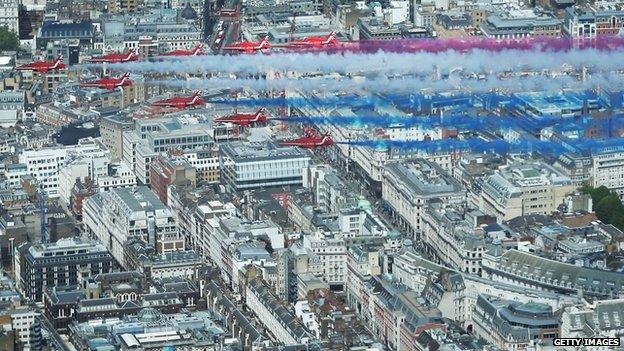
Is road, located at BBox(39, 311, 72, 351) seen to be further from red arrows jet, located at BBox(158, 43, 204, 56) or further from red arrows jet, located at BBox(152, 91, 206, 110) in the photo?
red arrows jet, located at BBox(158, 43, 204, 56)

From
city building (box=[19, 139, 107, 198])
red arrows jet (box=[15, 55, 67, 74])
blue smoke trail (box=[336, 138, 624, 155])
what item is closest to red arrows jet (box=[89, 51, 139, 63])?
red arrows jet (box=[15, 55, 67, 74])

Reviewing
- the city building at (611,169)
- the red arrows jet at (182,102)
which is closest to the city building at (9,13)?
the red arrows jet at (182,102)

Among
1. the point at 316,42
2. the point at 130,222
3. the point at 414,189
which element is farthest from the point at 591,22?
the point at 130,222

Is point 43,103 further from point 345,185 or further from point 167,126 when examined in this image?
point 345,185

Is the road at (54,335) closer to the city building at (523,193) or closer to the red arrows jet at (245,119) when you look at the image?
the red arrows jet at (245,119)

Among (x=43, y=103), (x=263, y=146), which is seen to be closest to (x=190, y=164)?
(x=263, y=146)

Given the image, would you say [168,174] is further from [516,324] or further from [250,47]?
[516,324]

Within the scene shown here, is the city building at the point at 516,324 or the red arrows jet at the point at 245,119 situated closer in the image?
the city building at the point at 516,324
